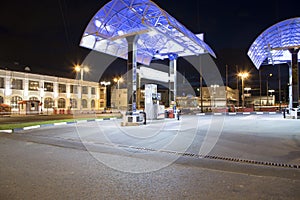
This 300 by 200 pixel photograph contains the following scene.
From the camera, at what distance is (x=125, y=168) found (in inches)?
225

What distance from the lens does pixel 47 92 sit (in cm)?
4569

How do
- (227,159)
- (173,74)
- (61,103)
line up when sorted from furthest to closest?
(61,103)
(173,74)
(227,159)

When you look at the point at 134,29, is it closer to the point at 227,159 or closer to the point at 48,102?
the point at 227,159

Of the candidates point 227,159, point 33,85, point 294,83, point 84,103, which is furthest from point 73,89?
point 227,159

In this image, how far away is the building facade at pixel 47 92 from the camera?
1517 inches

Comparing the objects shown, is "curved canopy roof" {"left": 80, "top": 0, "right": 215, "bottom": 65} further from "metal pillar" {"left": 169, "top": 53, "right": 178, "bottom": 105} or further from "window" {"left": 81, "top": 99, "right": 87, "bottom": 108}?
"window" {"left": 81, "top": 99, "right": 87, "bottom": 108}

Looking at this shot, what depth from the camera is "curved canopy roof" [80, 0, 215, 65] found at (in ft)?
49.1

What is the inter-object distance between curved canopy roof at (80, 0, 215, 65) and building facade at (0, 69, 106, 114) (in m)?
12.9

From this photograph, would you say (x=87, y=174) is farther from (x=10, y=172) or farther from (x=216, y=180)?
(x=216, y=180)

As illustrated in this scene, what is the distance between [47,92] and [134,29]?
→ 34661mm

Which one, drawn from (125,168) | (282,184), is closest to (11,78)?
(125,168)

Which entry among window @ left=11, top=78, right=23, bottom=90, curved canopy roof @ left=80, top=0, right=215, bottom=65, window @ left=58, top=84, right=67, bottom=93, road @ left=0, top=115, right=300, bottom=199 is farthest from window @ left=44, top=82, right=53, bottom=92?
road @ left=0, top=115, right=300, bottom=199

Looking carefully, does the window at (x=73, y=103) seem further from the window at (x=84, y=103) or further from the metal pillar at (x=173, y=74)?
the metal pillar at (x=173, y=74)

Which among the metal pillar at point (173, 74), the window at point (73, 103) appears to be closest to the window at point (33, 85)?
the window at point (73, 103)
